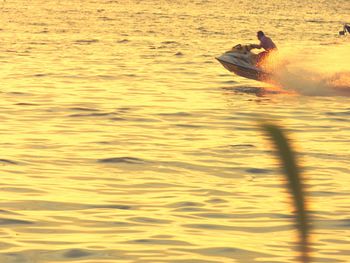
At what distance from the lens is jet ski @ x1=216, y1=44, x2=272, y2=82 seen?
28766mm

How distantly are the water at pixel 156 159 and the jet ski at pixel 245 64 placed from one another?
1.30 ft

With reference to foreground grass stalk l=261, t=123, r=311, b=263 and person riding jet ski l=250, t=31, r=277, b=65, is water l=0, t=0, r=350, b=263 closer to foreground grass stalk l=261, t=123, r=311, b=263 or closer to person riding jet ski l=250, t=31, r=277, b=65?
foreground grass stalk l=261, t=123, r=311, b=263

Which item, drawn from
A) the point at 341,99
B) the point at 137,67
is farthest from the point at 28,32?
the point at 341,99

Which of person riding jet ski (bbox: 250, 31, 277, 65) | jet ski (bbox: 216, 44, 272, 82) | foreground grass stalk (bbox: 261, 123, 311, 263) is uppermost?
person riding jet ski (bbox: 250, 31, 277, 65)

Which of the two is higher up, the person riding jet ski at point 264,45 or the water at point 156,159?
the person riding jet ski at point 264,45

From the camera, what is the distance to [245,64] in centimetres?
2877

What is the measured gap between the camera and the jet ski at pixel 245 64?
28766mm

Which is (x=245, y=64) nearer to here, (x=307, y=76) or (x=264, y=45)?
(x=264, y=45)

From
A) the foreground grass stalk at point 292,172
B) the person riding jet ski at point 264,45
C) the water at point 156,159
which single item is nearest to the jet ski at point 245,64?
the person riding jet ski at point 264,45

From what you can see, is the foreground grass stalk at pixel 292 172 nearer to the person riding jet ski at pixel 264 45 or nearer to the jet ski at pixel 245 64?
the person riding jet ski at pixel 264 45

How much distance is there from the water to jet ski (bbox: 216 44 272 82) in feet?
1.30

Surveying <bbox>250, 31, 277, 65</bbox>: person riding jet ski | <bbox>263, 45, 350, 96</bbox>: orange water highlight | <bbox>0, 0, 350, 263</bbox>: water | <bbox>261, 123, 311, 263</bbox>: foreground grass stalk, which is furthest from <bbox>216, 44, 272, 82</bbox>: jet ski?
<bbox>261, 123, 311, 263</bbox>: foreground grass stalk

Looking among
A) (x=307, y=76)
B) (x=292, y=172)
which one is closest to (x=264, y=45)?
(x=307, y=76)

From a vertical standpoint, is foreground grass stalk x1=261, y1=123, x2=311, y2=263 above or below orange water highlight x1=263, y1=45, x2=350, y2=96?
below
